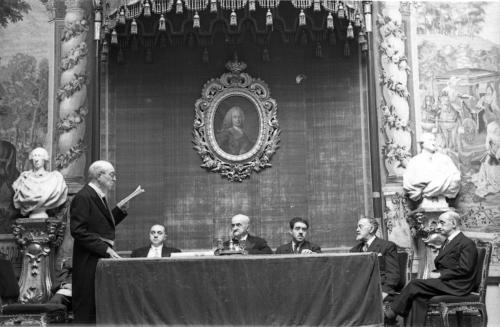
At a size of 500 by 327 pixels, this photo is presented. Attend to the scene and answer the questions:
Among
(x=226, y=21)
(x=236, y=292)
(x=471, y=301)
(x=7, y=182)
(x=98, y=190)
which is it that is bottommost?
(x=471, y=301)

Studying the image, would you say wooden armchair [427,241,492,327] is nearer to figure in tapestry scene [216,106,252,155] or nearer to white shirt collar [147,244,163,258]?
white shirt collar [147,244,163,258]

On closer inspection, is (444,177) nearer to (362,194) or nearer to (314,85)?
(362,194)

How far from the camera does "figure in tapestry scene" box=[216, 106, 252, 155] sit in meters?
11.7

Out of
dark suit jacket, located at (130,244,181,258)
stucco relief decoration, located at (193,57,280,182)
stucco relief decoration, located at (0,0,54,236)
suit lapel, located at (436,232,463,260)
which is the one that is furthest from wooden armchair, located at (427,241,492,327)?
stucco relief decoration, located at (0,0,54,236)

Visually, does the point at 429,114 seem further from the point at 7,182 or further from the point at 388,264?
the point at 7,182

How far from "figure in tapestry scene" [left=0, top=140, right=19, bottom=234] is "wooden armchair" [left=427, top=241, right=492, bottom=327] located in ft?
18.6

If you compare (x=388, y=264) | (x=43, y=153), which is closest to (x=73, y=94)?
(x=43, y=153)

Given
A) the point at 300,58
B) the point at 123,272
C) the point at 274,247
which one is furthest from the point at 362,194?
the point at 123,272

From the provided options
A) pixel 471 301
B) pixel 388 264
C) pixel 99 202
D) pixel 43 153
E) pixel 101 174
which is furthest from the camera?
pixel 43 153

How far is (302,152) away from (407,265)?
2.66 metres

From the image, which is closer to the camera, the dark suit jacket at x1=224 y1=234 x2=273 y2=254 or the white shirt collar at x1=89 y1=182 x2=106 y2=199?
the white shirt collar at x1=89 y1=182 x2=106 y2=199

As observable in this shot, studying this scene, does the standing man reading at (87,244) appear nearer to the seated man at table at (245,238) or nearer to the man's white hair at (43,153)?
the seated man at table at (245,238)

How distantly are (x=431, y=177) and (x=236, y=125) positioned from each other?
9.54 feet

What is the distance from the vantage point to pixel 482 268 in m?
8.77
